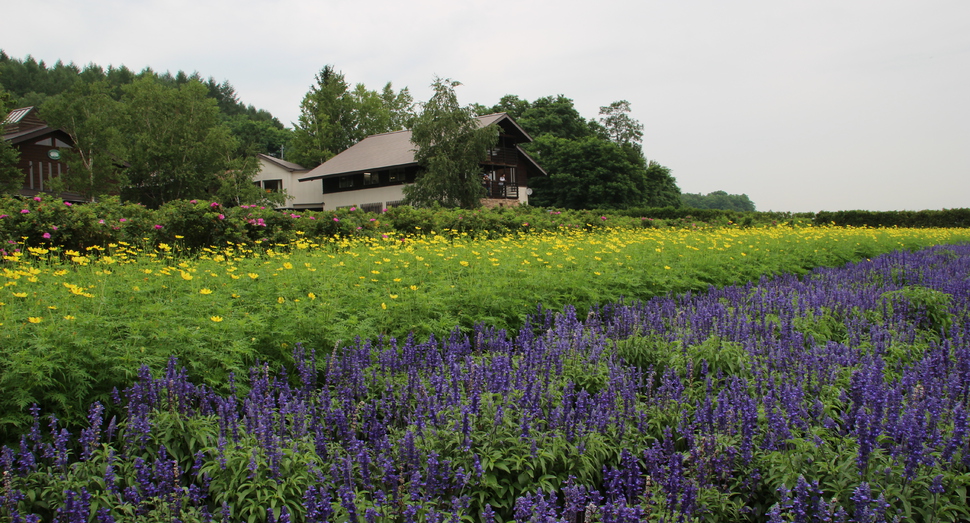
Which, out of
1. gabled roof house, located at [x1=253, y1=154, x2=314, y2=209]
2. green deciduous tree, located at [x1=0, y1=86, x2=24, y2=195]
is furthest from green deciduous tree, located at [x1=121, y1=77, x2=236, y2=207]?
gabled roof house, located at [x1=253, y1=154, x2=314, y2=209]

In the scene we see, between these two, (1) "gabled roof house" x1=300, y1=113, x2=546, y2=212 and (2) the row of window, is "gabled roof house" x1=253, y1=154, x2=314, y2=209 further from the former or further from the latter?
(2) the row of window

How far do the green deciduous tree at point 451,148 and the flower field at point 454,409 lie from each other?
2054cm

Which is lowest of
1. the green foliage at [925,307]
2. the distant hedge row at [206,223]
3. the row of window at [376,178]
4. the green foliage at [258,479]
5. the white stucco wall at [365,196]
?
the green foliage at [258,479]

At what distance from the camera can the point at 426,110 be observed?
27047 mm

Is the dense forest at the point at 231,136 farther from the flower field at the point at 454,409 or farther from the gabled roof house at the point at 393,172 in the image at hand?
the flower field at the point at 454,409

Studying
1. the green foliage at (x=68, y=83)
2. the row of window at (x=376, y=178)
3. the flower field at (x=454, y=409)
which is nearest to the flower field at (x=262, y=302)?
the flower field at (x=454, y=409)

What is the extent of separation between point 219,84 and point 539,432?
118240mm

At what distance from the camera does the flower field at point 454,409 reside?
2596mm

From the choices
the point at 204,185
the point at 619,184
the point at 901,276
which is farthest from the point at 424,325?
the point at 619,184

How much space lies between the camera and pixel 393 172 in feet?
121

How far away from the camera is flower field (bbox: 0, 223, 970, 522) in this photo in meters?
2.60

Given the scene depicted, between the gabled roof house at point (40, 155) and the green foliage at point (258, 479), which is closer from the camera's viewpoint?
the green foliage at point (258, 479)

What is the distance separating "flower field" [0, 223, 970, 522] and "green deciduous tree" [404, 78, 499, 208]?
20540mm

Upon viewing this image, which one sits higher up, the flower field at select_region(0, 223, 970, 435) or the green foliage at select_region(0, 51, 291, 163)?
the green foliage at select_region(0, 51, 291, 163)
